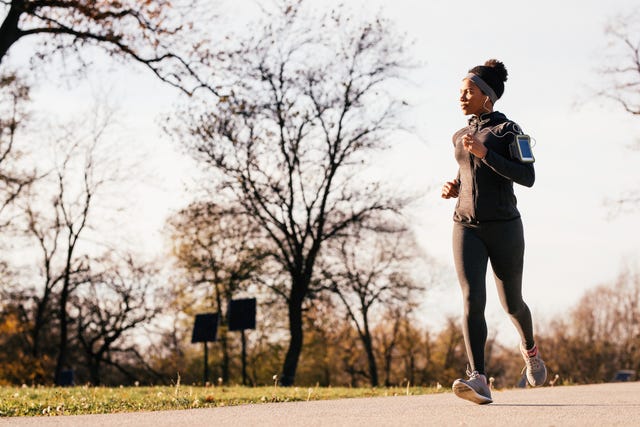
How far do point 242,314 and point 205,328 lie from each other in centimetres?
88

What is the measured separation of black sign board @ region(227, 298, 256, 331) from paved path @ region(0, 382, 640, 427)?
11.4 meters

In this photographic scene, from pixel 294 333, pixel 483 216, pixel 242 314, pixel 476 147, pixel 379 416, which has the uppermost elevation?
pixel 294 333

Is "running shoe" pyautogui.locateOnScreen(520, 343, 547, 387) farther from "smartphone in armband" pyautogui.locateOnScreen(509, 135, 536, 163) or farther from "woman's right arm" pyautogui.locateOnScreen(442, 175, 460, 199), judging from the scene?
"smartphone in armband" pyautogui.locateOnScreen(509, 135, 536, 163)

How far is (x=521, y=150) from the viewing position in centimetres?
559

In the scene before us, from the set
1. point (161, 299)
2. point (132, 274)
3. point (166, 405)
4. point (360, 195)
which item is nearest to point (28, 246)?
point (132, 274)

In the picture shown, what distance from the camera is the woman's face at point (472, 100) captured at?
5.88 metres

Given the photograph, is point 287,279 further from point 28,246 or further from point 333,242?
point 28,246

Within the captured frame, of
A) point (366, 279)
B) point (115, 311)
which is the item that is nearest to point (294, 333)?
point (366, 279)

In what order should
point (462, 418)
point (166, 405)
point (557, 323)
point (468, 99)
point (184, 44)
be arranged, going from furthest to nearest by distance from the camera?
1. point (557, 323)
2. point (184, 44)
3. point (166, 405)
4. point (468, 99)
5. point (462, 418)

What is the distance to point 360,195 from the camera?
24891 mm

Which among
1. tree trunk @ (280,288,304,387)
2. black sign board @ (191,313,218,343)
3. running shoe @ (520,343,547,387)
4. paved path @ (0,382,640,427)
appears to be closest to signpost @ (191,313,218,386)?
black sign board @ (191,313,218,343)

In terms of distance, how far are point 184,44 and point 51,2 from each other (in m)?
2.21

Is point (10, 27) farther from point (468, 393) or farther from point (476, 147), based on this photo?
point (468, 393)

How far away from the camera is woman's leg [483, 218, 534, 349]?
5.73 m
